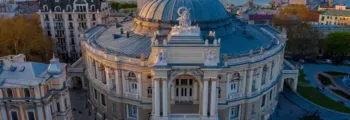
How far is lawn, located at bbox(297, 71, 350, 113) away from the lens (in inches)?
2454

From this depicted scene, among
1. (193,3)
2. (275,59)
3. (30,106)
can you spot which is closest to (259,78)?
(275,59)

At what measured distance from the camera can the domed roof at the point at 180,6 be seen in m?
52.2

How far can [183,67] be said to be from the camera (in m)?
40.1

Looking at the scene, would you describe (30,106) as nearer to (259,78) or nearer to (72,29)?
(259,78)

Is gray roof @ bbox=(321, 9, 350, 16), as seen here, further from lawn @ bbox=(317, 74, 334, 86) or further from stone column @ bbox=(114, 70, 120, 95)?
stone column @ bbox=(114, 70, 120, 95)

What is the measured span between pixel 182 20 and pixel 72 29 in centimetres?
5434

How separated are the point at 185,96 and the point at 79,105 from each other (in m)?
24.6

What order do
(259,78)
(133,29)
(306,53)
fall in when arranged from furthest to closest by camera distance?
(306,53) → (133,29) → (259,78)

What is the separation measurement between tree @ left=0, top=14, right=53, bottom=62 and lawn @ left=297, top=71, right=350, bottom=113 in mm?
59559

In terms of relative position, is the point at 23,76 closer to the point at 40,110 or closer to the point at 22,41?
the point at 40,110

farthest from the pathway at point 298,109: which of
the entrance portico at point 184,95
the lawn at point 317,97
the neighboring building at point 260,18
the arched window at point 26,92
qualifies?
the neighboring building at point 260,18

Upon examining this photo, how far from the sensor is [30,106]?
41750 mm

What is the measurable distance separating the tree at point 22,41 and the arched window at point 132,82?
3472 cm

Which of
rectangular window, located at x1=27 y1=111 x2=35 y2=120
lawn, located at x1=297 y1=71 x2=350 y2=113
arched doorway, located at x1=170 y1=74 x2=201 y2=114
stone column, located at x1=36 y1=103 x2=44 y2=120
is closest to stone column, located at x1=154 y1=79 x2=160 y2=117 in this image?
arched doorway, located at x1=170 y1=74 x2=201 y2=114
